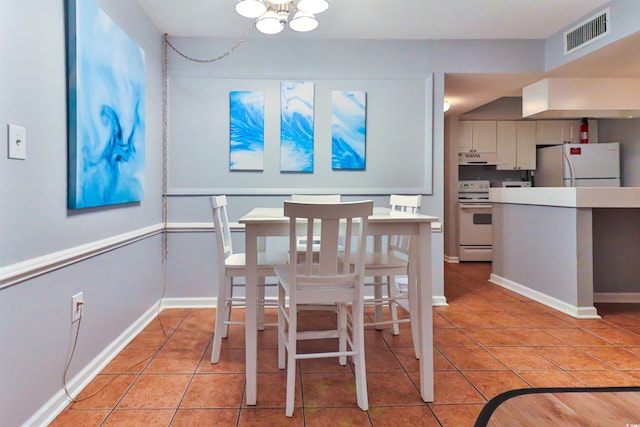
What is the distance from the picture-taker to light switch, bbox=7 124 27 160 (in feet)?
4.55

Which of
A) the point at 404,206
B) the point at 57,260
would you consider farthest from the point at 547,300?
the point at 57,260

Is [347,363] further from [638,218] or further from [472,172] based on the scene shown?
[472,172]

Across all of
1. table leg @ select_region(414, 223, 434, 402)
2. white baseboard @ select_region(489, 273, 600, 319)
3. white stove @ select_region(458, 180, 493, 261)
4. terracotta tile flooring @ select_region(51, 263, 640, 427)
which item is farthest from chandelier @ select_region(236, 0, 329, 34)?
white stove @ select_region(458, 180, 493, 261)

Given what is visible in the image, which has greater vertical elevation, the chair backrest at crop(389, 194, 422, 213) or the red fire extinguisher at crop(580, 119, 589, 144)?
the red fire extinguisher at crop(580, 119, 589, 144)

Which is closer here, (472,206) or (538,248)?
(538,248)

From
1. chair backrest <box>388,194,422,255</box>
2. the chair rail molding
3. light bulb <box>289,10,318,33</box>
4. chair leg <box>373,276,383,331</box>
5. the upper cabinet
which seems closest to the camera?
the chair rail molding

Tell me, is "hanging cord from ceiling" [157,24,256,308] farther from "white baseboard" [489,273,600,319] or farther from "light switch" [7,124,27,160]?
"white baseboard" [489,273,600,319]

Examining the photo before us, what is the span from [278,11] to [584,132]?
4797 millimetres

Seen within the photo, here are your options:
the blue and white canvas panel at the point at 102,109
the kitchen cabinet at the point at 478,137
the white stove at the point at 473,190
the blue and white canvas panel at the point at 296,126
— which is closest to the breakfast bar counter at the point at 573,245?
the white stove at the point at 473,190

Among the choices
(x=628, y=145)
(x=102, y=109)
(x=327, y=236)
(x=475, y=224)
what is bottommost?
(x=475, y=224)

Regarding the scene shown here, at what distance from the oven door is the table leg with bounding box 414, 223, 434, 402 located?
12.6 feet

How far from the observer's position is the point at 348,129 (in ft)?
10.8

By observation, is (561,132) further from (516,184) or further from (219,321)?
(219,321)

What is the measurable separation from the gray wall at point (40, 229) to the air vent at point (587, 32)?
329cm
